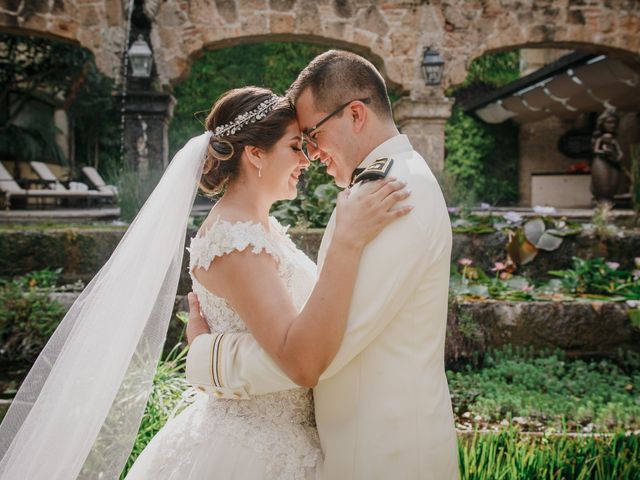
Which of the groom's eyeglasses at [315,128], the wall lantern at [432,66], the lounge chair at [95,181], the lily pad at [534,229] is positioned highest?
the wall lantern at [432,66]

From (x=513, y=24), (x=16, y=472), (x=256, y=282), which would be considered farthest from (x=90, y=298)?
(x=513, y=24)

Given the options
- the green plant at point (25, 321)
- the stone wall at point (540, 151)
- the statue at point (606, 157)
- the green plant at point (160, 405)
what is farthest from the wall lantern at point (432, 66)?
the stone wall at point (540, 151)

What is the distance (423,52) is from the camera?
323 inches

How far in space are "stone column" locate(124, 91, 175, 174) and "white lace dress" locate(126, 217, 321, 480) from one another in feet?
20.5

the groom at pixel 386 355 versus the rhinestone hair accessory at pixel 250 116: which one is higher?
the rhinestone hair accessory at pixel 250 116

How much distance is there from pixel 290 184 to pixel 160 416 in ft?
4.88

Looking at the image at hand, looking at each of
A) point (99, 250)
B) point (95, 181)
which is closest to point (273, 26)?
point (99, 250)

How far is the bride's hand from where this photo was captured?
4.95 ft

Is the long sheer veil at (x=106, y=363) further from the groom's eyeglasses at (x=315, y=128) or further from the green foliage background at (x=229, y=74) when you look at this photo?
the green foliage background at (x=229, y=74)

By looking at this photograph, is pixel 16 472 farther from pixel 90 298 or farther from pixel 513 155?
pixel 513 155

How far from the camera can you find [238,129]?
195 centimetres

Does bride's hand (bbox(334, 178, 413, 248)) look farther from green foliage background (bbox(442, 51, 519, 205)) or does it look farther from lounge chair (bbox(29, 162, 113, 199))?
green foliage background (bbox(442, 51, 519, 205))

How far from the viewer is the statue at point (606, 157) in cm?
884

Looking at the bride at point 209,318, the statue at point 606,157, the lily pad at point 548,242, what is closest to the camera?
the bride at point 209,318
